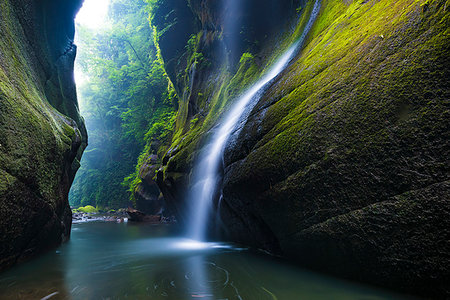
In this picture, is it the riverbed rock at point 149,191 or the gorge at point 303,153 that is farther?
the riverbed rock at point 149,191

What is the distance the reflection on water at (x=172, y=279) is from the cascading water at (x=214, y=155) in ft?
6.24

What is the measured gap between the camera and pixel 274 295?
254 centimetres

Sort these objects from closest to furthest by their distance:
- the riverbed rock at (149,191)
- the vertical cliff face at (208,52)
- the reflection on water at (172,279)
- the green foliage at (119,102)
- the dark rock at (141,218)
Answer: the reflection on water at (172,279)
the vertical cliff face at (208,52)
the dark rock at (141,218)
the riverbed rock at (149,191)
the green foliage at (119,102)

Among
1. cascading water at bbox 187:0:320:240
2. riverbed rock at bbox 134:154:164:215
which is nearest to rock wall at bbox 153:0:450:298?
cascading water at bbox 187:0:320:240

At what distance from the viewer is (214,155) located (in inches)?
240

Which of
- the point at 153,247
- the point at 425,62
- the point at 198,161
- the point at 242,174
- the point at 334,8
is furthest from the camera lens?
the point at 198,161

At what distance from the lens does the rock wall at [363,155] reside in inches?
82.1

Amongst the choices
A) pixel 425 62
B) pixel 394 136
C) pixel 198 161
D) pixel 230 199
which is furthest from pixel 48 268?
pixel 425 62

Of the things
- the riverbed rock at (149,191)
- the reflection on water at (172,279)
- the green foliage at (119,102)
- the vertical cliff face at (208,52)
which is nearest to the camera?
the reflection on water at (172,279)

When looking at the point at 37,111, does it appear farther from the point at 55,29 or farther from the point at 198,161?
the point at 55,29

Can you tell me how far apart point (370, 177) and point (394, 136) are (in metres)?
0.48

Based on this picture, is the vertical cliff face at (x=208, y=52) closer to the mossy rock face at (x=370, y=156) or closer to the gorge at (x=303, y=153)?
the gorge at (x=303, y=153)

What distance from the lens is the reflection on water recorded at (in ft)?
8.44

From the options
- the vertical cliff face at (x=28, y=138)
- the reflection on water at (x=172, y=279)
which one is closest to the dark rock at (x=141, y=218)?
the vertical cliff face at (x=28, y=138)
